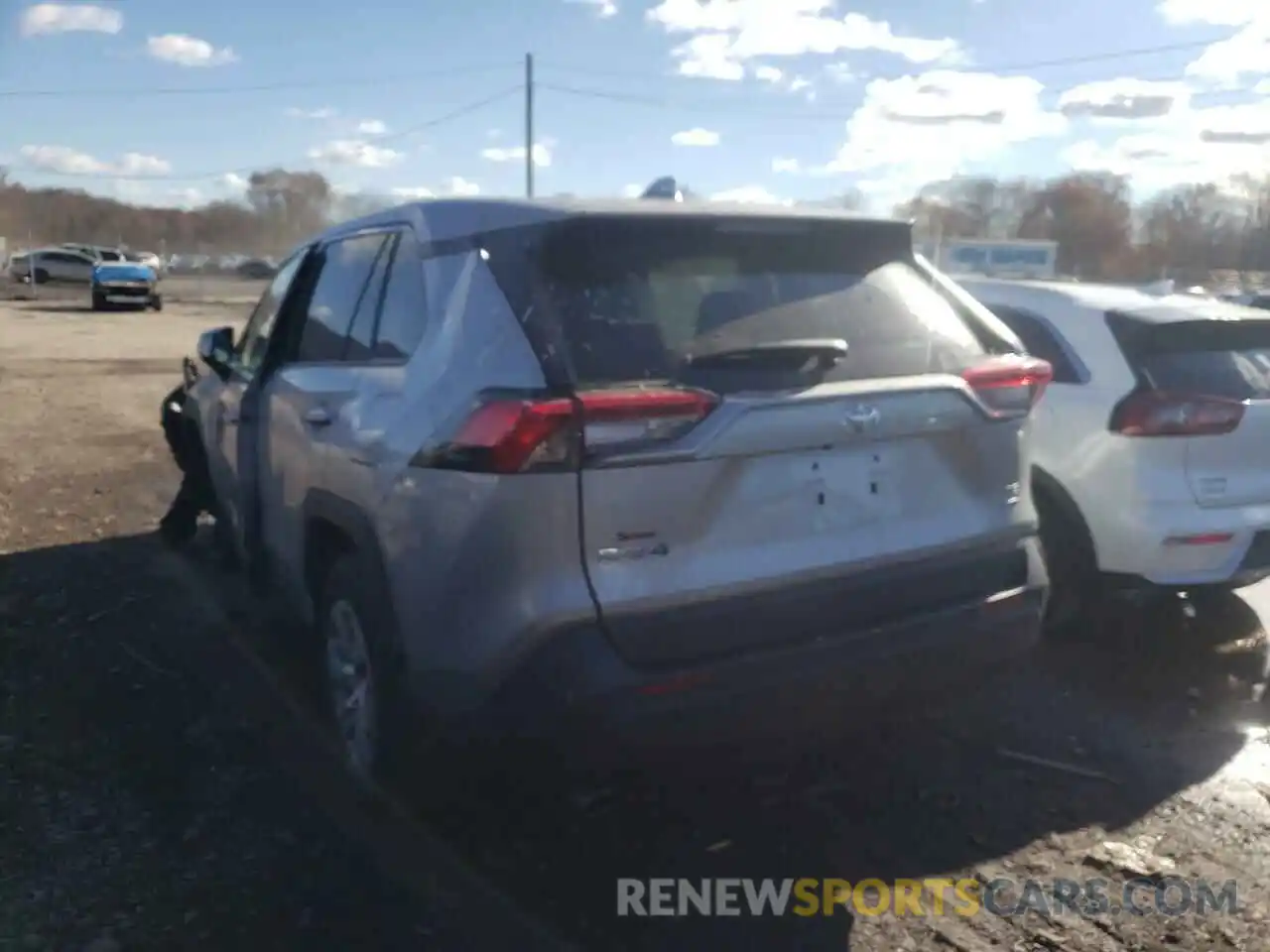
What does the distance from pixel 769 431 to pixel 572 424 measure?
520mm

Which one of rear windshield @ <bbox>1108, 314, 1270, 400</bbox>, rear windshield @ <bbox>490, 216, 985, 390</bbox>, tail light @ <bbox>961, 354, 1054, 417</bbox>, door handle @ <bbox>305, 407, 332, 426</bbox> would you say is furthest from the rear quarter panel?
rear windshield @ <bbox>1108, 314, 1270, 400</bbox>

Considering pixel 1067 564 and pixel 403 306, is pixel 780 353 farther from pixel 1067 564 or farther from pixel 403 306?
pixel 1067 564

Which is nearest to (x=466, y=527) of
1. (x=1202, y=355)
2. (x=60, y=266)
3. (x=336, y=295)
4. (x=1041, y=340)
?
(x=336, y=295)

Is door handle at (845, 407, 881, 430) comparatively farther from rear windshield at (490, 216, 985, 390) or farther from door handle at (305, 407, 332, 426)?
door handle at (305, 407, 332, 426)

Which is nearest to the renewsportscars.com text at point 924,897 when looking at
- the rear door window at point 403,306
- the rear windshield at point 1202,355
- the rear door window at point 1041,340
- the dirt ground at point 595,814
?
the dirt ground at point 595,814

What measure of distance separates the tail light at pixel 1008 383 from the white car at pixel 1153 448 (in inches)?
59.6

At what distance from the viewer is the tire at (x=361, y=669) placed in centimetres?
353

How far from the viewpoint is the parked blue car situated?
3625 cm

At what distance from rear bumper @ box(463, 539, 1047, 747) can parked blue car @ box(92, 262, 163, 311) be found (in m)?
36.7

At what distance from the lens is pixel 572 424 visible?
3.01m

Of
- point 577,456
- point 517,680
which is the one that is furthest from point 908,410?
point 517,680

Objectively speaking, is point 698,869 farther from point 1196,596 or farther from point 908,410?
point 1196,596

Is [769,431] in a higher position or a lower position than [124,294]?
higher

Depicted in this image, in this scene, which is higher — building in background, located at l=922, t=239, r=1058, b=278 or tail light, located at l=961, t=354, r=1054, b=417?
building in background, located at l=922, t=239, r=1058, b=278
